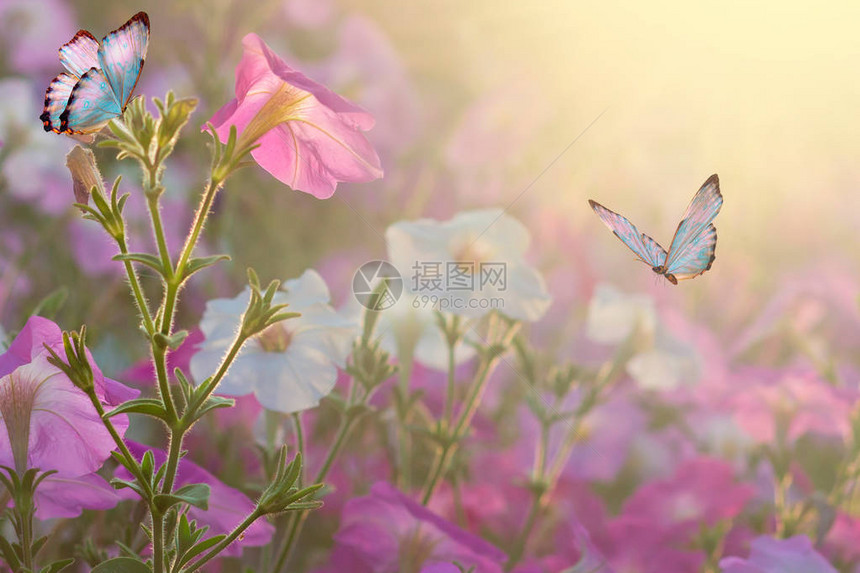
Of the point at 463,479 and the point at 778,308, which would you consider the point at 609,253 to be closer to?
the point at 778,308

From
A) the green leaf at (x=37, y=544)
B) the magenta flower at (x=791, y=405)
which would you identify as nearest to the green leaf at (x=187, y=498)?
the green leaf at (x=37, y=544)

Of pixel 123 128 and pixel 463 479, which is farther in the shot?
pixel 463 479

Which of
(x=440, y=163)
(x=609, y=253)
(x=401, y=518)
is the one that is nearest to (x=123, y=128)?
(x=401, y=518)

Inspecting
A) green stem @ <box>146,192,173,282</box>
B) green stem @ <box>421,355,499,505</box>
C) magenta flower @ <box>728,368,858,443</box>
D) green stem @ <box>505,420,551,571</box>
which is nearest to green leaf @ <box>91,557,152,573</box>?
green stem @ <box>146,192,173,282</box>

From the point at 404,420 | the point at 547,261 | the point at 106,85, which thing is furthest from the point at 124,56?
the point at 547,261

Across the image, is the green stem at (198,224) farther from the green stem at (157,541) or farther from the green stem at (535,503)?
the green stem at (535,503)
